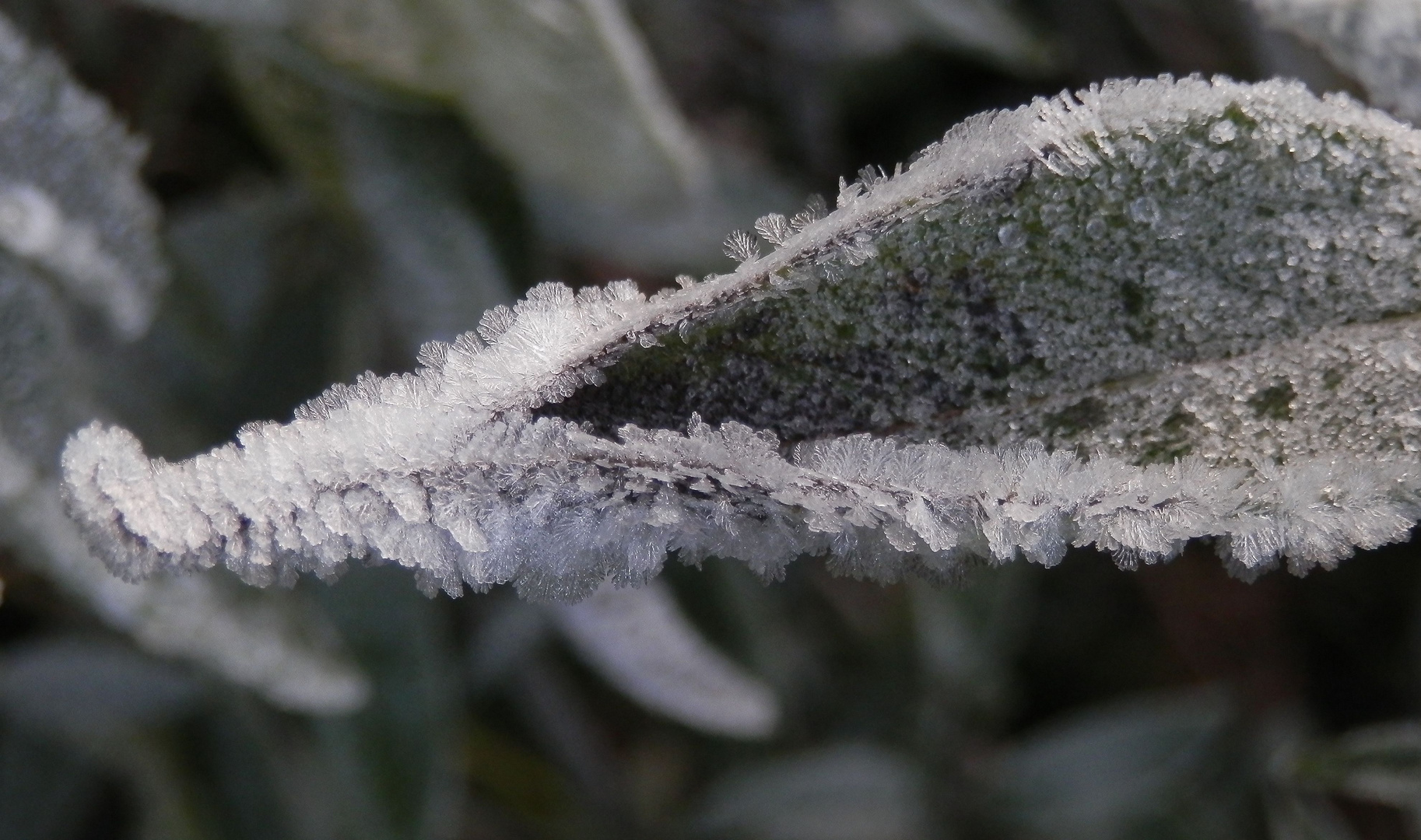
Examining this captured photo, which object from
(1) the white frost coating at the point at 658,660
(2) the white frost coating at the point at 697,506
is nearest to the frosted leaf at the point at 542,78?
(1) the white frost coating at the point at 658,660

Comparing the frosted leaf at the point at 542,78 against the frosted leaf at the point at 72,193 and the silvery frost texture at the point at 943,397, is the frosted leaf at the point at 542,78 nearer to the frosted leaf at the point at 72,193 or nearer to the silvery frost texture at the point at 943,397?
the frosted leaf at the point at 72,193

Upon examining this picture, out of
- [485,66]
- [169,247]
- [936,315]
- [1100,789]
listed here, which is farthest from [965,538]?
[1100,789]

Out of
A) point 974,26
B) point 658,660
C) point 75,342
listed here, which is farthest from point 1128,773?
point 75,342

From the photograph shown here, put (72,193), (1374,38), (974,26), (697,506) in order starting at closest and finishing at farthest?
(697,506) < (1374,38) < (72,193) < (974,26)

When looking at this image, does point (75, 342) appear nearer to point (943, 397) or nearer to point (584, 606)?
point (584, 606)

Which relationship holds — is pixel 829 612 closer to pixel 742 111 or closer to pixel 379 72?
pixel 742 111

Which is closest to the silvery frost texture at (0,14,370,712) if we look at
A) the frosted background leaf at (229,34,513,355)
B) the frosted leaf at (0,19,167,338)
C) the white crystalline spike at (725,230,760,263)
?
the frosted leaf at (0,19,167,338)
